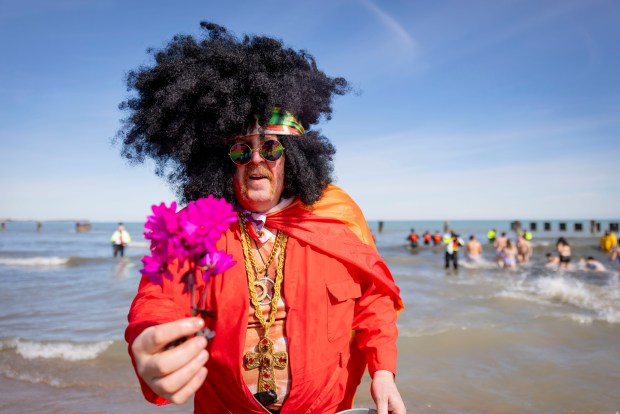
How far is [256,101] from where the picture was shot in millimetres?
2236

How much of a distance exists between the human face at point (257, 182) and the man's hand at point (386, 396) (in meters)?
0.94

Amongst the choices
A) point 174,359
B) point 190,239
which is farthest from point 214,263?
point 174,359

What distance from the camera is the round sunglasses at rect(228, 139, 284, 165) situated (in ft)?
7.07

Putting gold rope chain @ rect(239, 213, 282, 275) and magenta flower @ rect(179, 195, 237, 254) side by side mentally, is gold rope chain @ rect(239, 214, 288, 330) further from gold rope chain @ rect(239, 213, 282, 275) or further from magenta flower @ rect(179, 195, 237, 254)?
magenta flower @ rect(179, 195, 237, 254)

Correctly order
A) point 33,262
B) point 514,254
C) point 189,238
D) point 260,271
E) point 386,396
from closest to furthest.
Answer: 1. point 189,238
2. point 386,396
3. point 260,271
4. point 514,254
5. point 33,262

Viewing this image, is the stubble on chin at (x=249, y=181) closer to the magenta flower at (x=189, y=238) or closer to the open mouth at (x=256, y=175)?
the open mouth at (x=256, y=175)

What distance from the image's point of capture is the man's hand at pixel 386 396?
1.90 metres

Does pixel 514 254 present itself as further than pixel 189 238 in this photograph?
Yes

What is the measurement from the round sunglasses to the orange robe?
0.28 m

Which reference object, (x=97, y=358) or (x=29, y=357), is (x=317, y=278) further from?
Answer: (x=29, y=357)

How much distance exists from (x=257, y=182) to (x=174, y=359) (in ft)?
3.58

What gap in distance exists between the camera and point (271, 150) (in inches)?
85.8

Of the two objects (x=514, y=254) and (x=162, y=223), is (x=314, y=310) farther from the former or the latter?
(x=514, y=254)

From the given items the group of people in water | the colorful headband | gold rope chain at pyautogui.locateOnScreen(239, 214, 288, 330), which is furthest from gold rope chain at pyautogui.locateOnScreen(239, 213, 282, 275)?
the group of people in water
